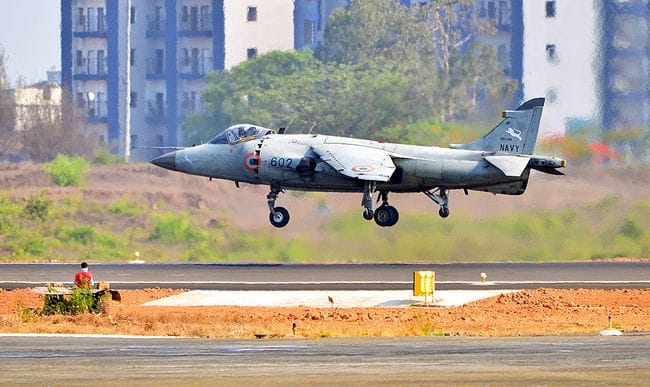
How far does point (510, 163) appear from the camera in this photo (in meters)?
47.4

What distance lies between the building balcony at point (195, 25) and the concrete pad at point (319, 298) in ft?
176

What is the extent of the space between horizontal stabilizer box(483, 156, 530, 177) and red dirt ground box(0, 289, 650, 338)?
26.7 feet

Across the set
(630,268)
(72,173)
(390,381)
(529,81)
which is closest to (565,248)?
(630,268)

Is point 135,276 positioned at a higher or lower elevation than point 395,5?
lower

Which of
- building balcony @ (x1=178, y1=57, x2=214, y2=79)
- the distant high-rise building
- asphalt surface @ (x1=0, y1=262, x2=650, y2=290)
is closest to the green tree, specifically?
the distant high-rise building

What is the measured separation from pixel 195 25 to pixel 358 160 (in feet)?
154

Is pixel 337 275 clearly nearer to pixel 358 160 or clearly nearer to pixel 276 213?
pixel 358 160

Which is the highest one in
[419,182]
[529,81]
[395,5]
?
[395,5]

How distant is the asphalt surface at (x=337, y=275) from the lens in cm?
4244

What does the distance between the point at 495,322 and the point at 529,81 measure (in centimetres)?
3138

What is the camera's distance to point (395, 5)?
289ft

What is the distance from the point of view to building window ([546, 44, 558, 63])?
59969 millimetres

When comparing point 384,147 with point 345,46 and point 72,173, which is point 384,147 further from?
point 345,46

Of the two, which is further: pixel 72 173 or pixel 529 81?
pixel 72 173
